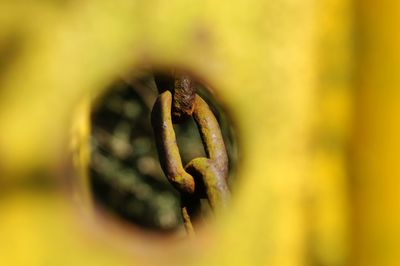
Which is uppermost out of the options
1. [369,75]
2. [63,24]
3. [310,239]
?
[63,24]

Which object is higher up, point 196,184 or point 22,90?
point 22,90

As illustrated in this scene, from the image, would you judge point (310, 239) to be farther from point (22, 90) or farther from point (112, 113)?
point (112, 113)

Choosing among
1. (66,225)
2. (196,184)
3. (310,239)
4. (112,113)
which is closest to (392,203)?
(310,239)
